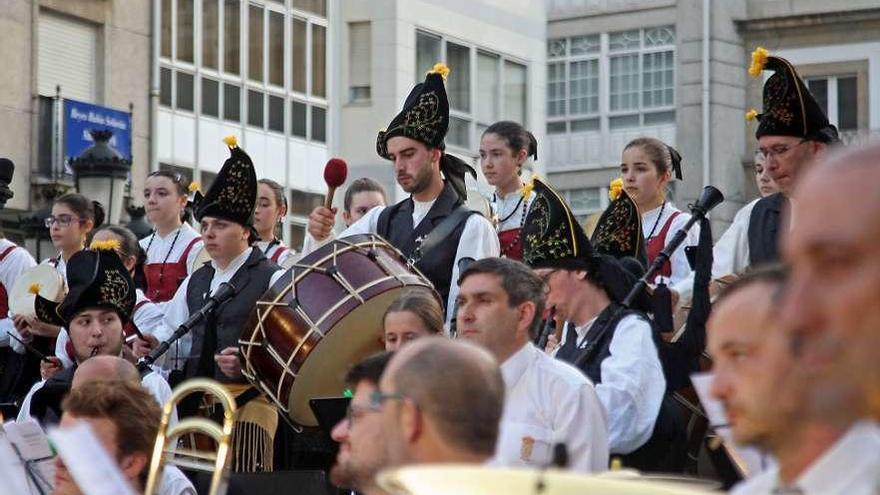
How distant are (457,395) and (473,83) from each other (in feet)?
94.4

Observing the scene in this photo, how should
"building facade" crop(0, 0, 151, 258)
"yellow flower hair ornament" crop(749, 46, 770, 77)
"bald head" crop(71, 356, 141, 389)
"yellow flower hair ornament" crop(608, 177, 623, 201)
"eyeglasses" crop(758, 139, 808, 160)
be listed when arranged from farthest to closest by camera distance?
"building facade" crop(0, 0, 151, 258) < "yellow flower hair ornament" crop(608, 177, 623, 201) < "yellow flower hair ornament" crop(749, 46, 770, 77) < "eyeglasses" crop(758, 139, 808, 160) < "bald head" crop(71, 356, 141, 389)

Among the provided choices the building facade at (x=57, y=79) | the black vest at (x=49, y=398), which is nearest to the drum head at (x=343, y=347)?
the black vest at (x=49, y=398)

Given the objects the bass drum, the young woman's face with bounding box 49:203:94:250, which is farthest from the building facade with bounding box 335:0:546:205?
the bass drum

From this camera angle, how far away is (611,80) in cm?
3931

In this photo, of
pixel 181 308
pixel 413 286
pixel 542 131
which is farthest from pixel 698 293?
pixel 542 131

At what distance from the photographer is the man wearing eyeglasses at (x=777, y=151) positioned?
8305mm

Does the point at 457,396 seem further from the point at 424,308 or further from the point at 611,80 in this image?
the point at 611,80

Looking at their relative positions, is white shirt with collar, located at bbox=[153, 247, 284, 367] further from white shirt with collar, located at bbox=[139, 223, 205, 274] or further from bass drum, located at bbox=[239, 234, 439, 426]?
white shirt with collar, located at bbox=[139, 223, 205, 274]

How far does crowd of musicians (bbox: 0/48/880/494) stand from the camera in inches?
Result: 85.6

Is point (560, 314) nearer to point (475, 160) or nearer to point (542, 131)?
point (475, 160)

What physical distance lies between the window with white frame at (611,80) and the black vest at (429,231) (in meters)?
28.7

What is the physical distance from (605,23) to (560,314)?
31.6m

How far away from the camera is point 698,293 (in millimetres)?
8391

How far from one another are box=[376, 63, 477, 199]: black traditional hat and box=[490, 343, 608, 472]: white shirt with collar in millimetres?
2727
